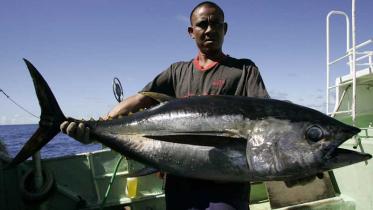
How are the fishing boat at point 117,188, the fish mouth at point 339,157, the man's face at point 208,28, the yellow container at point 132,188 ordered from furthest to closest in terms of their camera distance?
1. the yellow container at point 132,188
2. the fishing boat at point 117,188
3. the man's face at point 208,28
4. the fish mouth at point 339,157

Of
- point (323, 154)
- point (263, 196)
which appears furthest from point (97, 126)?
point (263, 196)

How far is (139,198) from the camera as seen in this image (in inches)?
256

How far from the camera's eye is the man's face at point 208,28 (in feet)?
9.89

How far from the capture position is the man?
269cm

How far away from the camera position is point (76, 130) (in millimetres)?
2799

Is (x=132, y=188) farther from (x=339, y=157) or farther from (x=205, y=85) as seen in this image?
(x=339, y=157)

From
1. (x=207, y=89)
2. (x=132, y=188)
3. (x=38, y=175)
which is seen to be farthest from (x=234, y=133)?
(x=132, y=188)

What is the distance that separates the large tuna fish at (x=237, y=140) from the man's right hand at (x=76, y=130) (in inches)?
10.6

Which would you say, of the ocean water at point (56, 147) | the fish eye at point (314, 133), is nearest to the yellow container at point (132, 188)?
the fish eye at point (314, 133)

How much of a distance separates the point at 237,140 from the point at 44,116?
4.77 ft

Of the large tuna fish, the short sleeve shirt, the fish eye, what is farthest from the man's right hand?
the fish eye

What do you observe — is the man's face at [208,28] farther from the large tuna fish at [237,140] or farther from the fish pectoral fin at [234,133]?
the fish pectoral fin at [234,133]

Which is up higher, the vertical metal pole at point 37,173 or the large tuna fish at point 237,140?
the large tuna fish at point 237,140

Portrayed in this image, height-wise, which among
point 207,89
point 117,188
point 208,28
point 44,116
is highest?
point 208,28
